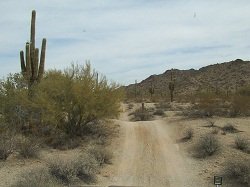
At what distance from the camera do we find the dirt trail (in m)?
16.9

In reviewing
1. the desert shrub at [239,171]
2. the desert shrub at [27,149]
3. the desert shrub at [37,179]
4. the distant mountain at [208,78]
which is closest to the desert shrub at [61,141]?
the desert shrub at [27,149]

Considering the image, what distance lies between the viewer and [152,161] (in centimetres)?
1938

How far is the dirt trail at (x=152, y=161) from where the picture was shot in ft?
55.4

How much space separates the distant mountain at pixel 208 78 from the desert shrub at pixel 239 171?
61023 millimetres

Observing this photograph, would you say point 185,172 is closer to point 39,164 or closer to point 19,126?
point 39,164

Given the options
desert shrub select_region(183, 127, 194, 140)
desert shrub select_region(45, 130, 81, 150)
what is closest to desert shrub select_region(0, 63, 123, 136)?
desert shrub select_region(45, 130, 81, 150)

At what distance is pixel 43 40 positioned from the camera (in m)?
26.3

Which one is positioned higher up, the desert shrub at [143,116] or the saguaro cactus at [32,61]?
the saguaro cactus at [32,61]

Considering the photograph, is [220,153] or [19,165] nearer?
[19,165]

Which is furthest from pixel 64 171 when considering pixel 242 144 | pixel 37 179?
pixel 242 144

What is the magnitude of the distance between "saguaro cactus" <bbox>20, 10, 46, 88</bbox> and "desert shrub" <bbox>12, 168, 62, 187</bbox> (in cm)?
1054

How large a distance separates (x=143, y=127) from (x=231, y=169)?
10.1 metres

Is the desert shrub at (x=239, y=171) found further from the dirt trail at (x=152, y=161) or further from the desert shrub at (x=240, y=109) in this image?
the desert shrub at (x=240, y=109)

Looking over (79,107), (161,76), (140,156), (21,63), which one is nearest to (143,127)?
(79,107)
